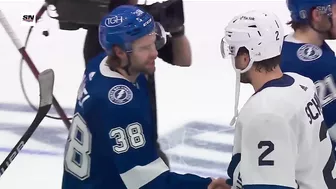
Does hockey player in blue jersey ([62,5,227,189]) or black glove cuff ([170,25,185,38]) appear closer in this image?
hockey player in blue jersey ([62,5,227,189])

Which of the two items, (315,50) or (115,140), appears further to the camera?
(315,50)

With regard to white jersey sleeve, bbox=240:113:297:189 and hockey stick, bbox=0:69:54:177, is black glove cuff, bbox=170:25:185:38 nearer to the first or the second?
hockey stick, bbox=0:69:54:177

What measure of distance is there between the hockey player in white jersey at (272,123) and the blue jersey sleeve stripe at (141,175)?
0.63 feet

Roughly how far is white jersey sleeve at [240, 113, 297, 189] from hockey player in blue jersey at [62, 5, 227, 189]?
0.34 m

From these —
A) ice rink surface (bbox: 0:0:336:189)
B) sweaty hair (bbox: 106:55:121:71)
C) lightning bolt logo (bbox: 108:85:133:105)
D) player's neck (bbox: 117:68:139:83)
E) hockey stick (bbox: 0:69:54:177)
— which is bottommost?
ice rink surface (bbox: 0:0:336:189)

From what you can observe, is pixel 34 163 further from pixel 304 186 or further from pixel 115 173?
pixel 304 186

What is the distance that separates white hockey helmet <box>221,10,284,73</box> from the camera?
5.76ft

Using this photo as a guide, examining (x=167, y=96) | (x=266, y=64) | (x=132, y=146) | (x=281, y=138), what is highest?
(x=266, y=64)

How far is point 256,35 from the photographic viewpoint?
176cm

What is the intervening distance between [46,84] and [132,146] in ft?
2.60

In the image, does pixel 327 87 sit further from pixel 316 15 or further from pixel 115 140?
pixel 115 140
